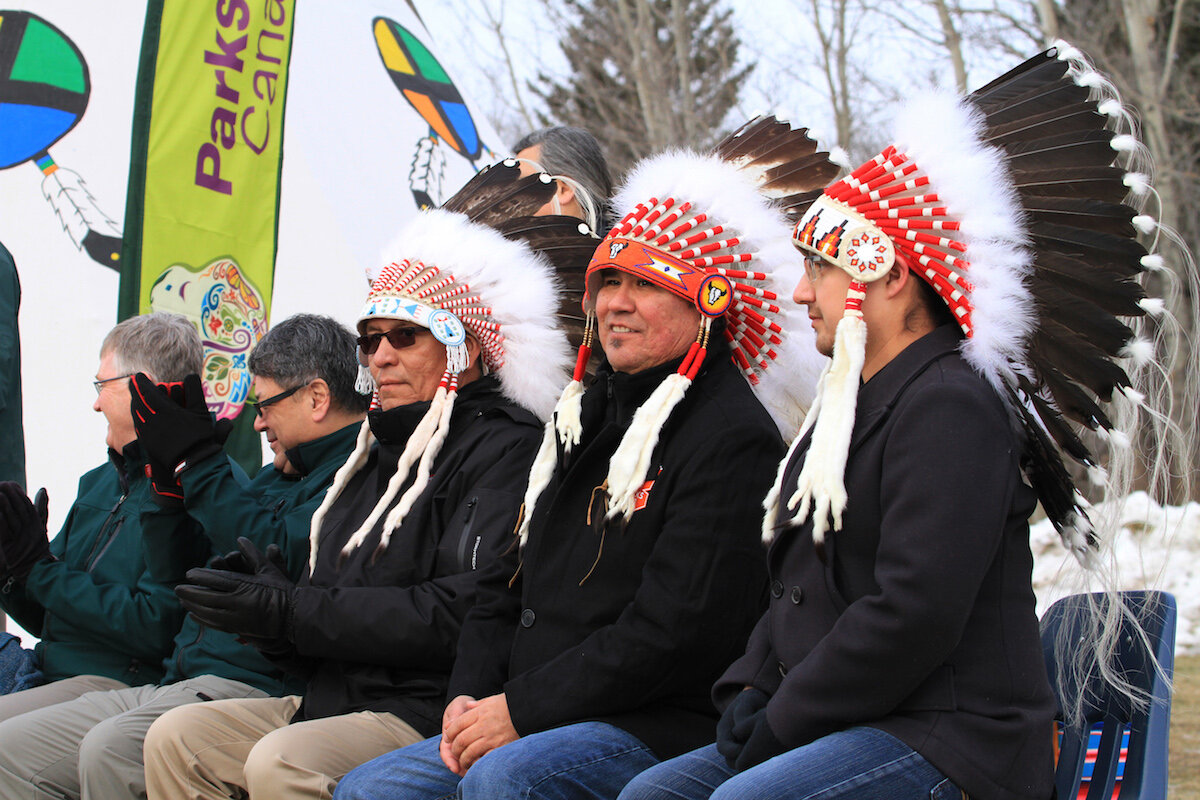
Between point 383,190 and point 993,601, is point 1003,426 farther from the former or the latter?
point 383,190

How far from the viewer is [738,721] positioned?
2.04 meters

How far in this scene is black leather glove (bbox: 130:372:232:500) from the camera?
337 centimetres

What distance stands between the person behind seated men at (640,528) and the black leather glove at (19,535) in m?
1.67

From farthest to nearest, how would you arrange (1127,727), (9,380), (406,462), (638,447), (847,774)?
A: (9,380), (406,462), (638,447), (1127,727), (847,774)

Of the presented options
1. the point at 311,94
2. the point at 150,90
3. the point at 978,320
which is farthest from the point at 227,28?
the point at 978,320

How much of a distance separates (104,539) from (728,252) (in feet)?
7.26

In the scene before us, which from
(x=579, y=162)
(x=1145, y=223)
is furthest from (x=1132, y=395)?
(x=579, y=162)

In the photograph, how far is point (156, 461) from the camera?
338 centimetres

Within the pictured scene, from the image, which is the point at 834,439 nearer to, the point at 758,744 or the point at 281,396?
the point at 758,744

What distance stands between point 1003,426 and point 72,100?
4894 millimetres

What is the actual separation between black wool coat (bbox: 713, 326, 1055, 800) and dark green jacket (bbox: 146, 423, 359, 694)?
6.12 ft

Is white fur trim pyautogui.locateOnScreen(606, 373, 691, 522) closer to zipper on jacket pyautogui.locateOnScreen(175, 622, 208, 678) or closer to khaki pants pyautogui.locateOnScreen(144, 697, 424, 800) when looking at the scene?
khaki pants pyautogui.locateOnScreen(144, 697, 424, 800)

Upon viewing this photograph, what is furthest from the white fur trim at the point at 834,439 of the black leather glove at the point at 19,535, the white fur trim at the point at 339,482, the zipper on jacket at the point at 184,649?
the black leather glove at the point at 19,535

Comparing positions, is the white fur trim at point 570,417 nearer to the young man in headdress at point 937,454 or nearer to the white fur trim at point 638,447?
the white fur trim at point 638,447
